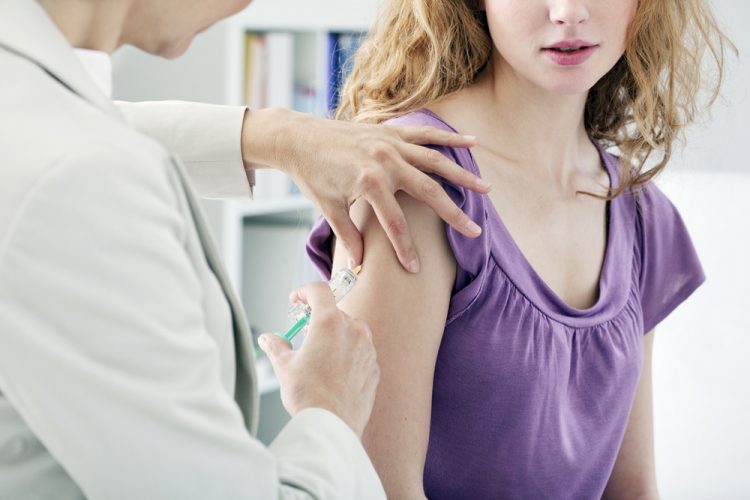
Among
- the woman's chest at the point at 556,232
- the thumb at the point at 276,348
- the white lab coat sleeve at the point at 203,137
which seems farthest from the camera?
the woman's chest at the point at 556,232

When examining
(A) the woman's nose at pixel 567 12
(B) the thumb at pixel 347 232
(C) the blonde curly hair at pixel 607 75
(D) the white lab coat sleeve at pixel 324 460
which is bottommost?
(D) the white lab coat sleeve at pixel 324 460

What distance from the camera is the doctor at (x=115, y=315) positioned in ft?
2.06

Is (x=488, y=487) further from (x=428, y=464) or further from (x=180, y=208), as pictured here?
(x=180, y=208)

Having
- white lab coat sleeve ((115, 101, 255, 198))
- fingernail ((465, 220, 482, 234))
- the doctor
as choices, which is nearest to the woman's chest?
fingernail ((465, 220, 482, 234))

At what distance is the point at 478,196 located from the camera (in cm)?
127

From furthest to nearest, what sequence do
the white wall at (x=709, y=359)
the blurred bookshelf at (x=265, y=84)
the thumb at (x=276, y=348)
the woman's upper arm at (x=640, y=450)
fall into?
the blurred bookshelf at (x=265, y=84), the white wall at (x=709, y=359), the woman's upper arm at (x=640, y=450), the thumb at (x=276, y=348)

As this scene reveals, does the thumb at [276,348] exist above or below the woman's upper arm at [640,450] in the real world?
above

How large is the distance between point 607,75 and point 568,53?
1.01 feet

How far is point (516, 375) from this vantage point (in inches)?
49.8

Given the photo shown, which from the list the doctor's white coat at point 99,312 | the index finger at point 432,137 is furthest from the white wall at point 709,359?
the doctor's white coat at point 99,312

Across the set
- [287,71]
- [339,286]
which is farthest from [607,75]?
Answer: [287,71]

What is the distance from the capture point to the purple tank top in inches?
49.3

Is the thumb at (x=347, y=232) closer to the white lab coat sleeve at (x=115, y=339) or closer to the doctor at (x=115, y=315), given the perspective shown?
the doctor at (x=115, y=315)

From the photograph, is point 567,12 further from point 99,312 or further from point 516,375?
point 99,312
